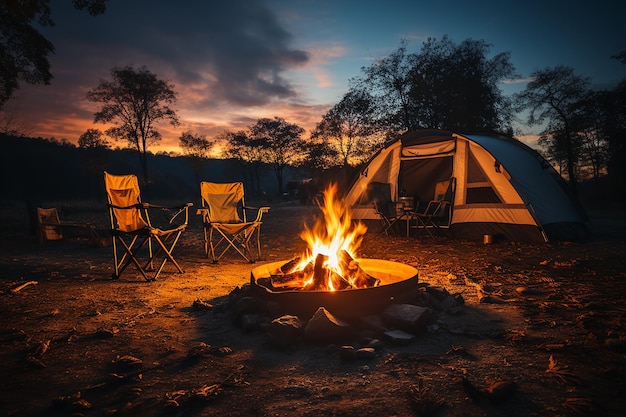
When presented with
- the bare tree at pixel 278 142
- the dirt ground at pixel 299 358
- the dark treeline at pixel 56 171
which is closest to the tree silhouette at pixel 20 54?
the dirt ground at pixel 299 358

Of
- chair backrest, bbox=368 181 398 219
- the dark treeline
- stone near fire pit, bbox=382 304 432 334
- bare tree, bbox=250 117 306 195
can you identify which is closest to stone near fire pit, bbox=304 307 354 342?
stone near fire pit, bbox=382 304 432 334

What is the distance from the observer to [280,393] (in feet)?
6.04

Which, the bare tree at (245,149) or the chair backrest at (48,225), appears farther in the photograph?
the bare tree at (245,149)

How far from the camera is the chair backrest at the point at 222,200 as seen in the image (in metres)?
6.05

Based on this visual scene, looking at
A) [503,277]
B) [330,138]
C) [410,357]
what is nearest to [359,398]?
[410,357]

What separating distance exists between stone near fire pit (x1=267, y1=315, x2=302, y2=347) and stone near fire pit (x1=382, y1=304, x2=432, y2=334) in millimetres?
726

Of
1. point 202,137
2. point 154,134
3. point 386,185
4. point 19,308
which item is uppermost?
point 202,137

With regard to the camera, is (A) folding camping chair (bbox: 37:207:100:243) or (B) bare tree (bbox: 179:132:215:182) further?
(B) bare tree (bbox: 179:132:215:182)

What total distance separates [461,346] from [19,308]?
408 centimetres

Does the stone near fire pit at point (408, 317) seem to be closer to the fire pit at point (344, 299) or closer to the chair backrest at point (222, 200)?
the fire pit at point (344, 299)

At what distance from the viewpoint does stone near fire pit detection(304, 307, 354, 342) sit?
2.46 m

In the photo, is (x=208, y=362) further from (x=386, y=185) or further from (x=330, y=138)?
(x=330, y=138)

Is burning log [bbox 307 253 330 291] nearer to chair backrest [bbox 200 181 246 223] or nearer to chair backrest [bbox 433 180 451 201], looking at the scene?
chair backrest [bbox 200 181 246 223]

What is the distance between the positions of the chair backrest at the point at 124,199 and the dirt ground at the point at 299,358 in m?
0.88
